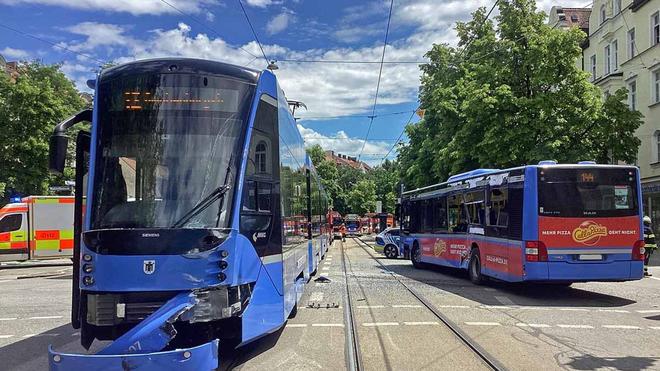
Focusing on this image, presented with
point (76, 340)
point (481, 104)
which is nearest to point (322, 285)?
point (76, 340)

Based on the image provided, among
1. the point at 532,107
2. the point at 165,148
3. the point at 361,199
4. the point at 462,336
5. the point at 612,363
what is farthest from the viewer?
the point at 361,199

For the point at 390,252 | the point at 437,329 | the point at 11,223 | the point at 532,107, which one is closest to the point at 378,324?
the point at 437,329

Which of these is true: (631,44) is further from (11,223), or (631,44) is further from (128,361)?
(128,361)

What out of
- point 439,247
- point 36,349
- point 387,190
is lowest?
point 36,349

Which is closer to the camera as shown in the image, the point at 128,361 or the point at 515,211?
the point at 128,361

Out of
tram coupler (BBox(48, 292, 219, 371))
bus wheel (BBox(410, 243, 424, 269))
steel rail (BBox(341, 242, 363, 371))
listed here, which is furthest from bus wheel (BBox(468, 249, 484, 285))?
tram coupler (BBox(48, 292, 219, 371))

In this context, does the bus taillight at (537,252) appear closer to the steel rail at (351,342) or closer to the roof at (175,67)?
the steel rail at (351,342)

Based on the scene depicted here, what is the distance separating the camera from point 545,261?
11.8 meters

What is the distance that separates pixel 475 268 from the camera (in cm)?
1514

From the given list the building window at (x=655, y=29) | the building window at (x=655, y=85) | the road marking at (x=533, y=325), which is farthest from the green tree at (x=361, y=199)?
the road marking at (x=533, y=325)

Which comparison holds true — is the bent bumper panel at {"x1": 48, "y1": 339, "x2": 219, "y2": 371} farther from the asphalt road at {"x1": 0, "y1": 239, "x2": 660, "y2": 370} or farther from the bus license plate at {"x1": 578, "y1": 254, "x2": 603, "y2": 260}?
the bus license plate at {"x1": 578, "y1": 254, "x2": 603, "y2": 260}

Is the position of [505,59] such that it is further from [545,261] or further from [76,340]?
[76,340]

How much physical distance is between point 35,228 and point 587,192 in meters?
20.8

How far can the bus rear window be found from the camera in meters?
12.1
